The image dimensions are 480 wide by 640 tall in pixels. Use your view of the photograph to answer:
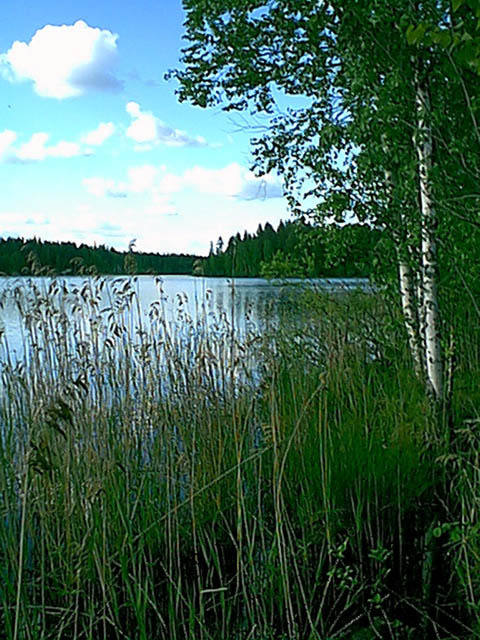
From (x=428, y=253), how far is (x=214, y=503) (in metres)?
1.68

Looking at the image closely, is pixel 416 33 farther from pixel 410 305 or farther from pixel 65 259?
pixel 65 259

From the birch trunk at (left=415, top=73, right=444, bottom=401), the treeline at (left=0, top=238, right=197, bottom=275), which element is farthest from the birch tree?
the treeline at (left=0, top=238, right=197, bottom=275)

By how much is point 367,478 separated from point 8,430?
1.76 meters

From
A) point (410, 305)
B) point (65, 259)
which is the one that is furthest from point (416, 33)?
point (65, 259)

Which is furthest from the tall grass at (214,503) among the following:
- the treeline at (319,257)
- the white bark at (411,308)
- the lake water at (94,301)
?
the treeline at (319,257)

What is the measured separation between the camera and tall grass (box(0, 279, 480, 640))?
92.8 inches

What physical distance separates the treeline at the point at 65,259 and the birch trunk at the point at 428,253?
1370mm

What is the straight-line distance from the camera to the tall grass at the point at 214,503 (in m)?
2.36

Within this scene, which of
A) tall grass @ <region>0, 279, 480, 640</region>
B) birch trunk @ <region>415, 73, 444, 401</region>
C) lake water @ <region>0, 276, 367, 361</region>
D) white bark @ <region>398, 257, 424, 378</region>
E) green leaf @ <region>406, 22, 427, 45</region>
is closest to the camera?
green leaf @ <region>406, 22, 427, 45</region>

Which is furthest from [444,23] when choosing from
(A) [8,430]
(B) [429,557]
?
(A) [8,430]

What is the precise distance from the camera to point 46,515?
268 cm

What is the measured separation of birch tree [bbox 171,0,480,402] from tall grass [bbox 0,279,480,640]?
68 centimetres

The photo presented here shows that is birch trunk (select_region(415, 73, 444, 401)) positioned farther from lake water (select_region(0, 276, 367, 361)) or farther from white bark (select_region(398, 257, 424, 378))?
lake water (select_region(0, 276, 367, 361))

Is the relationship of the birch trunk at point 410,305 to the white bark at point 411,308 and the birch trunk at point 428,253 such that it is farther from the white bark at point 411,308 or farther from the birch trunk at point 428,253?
the birch trunk at point 428,253
